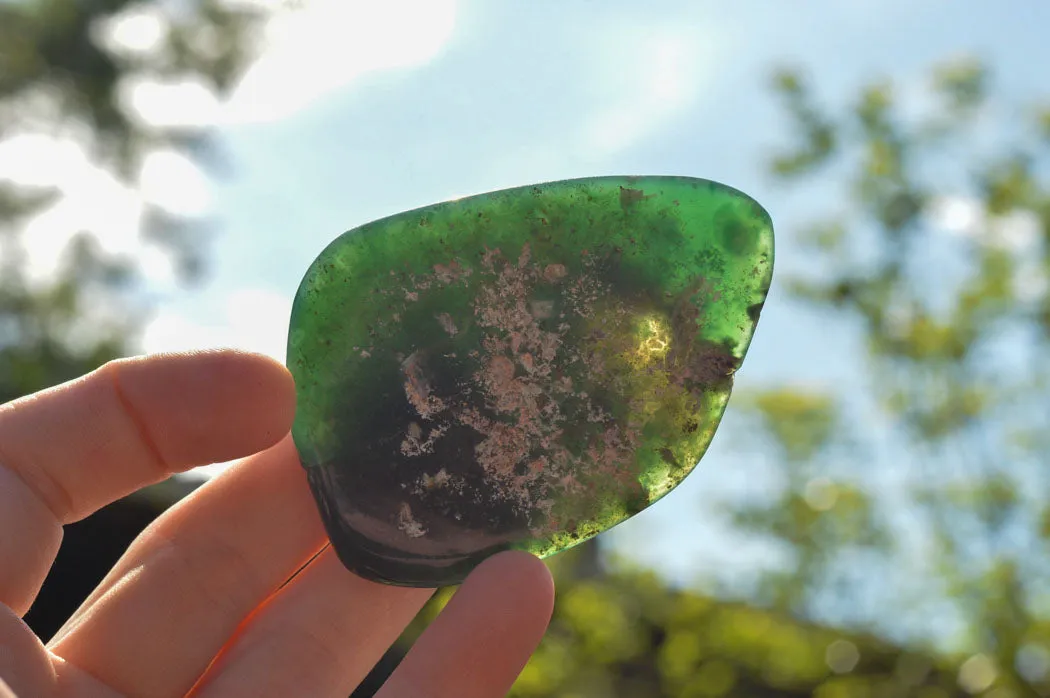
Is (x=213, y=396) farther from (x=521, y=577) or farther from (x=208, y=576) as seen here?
(x=521, y=577)

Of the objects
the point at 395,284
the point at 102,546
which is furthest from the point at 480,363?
the point at 102,546

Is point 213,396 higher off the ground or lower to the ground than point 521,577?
higher

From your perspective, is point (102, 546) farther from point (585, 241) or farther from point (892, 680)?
point (892, 680)

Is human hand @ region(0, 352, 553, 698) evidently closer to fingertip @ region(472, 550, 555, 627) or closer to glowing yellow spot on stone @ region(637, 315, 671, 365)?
fingertip @ region(472, 550, 555, 627)

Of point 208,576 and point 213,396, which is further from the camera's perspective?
point 208,576

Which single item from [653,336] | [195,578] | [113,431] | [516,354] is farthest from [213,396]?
[653,336]

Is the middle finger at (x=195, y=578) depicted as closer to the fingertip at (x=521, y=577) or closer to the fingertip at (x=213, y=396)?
the fingertip at (x=213, y=396)

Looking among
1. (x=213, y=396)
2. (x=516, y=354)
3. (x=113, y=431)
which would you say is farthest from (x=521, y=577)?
(x=113, y=431)
